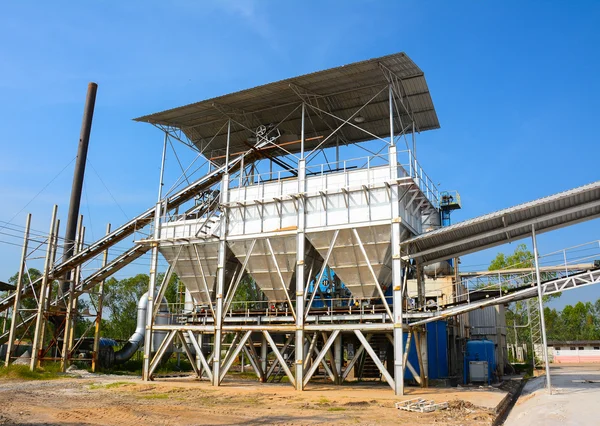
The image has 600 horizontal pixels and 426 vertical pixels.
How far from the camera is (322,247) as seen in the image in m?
24.3

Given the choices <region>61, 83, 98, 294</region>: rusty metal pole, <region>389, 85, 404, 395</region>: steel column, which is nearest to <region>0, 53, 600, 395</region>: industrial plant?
<region>389, 85, 404, 395</region>: steel column

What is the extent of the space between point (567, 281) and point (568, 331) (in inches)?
3718

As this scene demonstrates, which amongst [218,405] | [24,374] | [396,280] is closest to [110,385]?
[24,374]

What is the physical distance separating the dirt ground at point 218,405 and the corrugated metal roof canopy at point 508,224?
6345 millimetres

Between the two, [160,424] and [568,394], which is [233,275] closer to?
[160,424]

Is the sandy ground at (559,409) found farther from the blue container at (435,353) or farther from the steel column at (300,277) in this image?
the steel column at (300,277)

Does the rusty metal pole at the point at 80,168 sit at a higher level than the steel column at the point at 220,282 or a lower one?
higher

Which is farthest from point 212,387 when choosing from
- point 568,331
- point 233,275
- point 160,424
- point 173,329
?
point 568,331

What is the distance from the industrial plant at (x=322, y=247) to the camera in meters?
22.2

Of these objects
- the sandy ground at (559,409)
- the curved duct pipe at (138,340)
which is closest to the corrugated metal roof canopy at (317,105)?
the curved duct pipe at (138,340)

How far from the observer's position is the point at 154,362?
1077 inches

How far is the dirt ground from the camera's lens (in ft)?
47.4

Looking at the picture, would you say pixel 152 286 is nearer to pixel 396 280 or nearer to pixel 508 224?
pixel 396 280

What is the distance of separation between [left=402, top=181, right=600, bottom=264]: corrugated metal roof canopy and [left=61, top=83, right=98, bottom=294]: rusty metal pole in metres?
26.0
